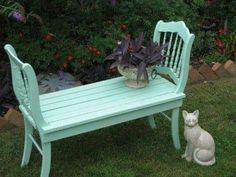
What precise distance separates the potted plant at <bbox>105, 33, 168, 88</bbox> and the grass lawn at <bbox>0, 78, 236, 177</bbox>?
24.4 inches

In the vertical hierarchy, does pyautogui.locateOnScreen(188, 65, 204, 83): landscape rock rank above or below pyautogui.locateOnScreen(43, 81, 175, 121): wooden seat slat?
below

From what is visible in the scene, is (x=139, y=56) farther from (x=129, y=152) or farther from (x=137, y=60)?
(x=129, y=152)

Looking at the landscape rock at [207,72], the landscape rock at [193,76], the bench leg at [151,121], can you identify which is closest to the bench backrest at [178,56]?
A: the bench leg at [151,121]

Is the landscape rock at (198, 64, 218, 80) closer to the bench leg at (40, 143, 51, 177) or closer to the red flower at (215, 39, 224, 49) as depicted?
the red flower at (215, 39, 224, 49)

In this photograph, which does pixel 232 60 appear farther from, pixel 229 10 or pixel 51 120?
pixel 51 120

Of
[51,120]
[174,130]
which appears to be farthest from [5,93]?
A: [174,130]

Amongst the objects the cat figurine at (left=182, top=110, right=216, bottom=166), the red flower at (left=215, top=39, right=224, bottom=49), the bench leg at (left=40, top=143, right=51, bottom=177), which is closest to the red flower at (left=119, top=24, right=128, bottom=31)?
the red flower at (left=215, top=39, right=224, bottom=49)

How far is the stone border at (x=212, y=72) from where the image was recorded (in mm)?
5608

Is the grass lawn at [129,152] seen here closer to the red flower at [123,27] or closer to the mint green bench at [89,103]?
the mint green bench at [89,103]

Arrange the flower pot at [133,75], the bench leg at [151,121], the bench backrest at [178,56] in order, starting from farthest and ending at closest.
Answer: the bench leg at [151,121] < the flower pot at [133,75] < the bench backrest at [178,56]

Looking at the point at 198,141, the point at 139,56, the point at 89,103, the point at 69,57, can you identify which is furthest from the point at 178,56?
the point at 69,57

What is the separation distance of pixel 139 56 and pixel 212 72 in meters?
2.03

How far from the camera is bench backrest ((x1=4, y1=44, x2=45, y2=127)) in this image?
324 centimetres

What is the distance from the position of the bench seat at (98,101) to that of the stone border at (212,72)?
1490mm
